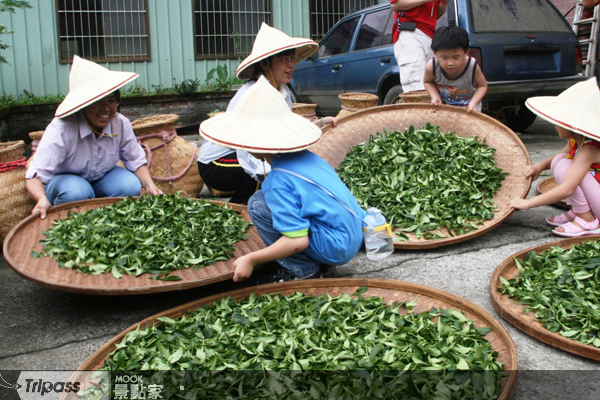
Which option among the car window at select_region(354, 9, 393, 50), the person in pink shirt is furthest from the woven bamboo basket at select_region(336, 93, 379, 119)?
the car window at select_region(354, 9, 393, 50)

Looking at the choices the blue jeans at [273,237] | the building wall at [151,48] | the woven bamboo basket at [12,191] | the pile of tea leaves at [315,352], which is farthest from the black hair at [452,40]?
the building wall at [151,48]

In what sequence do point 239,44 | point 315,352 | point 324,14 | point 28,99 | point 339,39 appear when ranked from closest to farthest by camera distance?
point 315,352 → point 339,39 → point 28,99 → point 239,44 → point 324,14

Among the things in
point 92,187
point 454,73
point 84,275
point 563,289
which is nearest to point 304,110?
point 454,73

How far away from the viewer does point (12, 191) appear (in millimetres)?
3510

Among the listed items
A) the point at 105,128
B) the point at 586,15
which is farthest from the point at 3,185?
the point at 586,15

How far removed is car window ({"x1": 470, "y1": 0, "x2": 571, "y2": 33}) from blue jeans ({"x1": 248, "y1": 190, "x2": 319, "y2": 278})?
4.08m

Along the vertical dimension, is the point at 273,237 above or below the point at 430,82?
below

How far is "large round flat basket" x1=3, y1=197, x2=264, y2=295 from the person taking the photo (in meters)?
2.43

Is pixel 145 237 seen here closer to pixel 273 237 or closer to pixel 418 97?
pixel 273 237

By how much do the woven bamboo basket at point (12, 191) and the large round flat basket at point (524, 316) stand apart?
2.75 m

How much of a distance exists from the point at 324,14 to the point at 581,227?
7.83 meters

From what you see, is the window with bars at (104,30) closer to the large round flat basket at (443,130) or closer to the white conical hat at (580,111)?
the large round flat basket at (443,130)

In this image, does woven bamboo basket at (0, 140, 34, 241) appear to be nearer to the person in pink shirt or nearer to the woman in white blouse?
the woman in white blouse

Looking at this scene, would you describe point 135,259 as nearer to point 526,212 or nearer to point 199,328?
point 199,328
